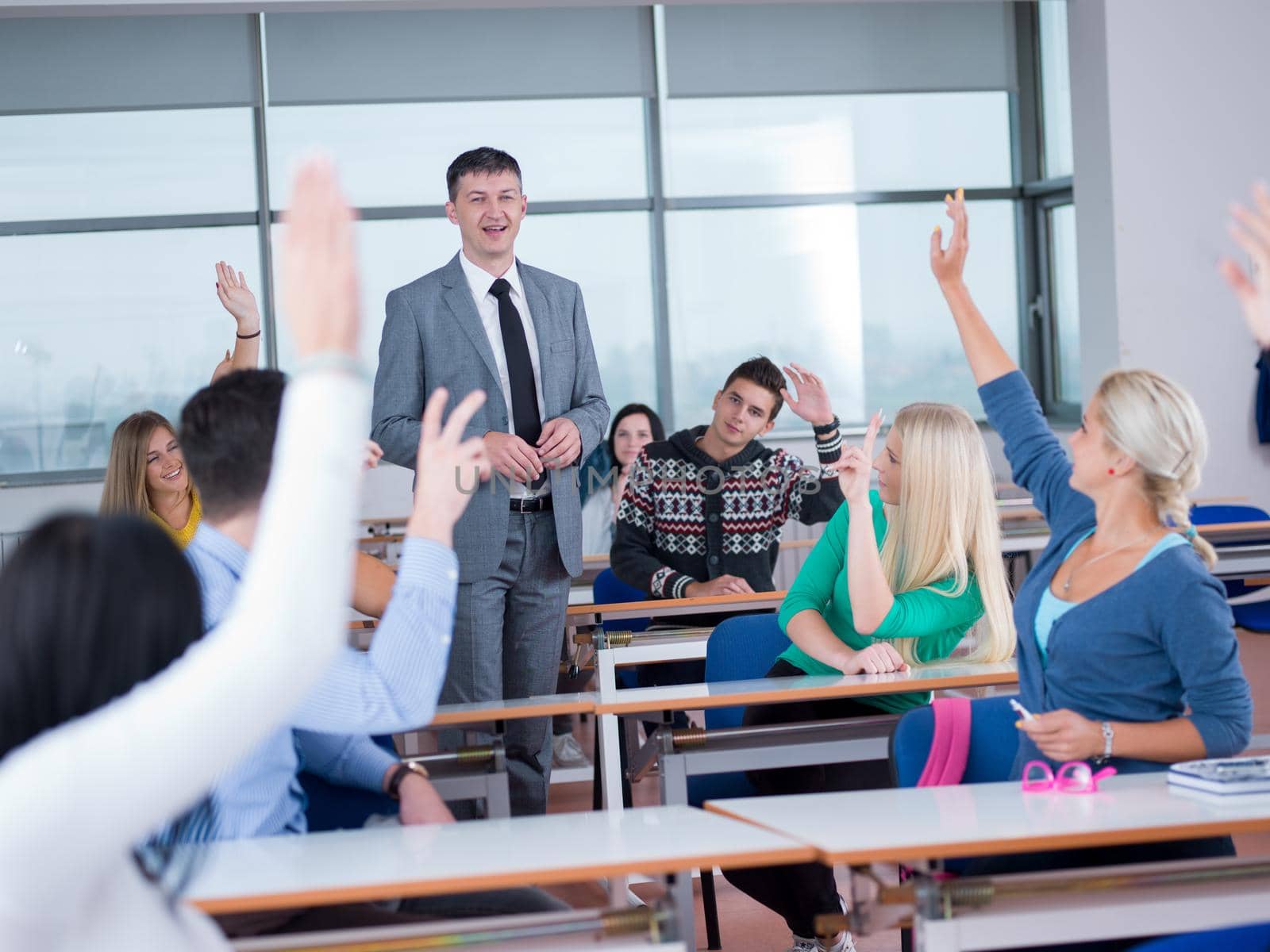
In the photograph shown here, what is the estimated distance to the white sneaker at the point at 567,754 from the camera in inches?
186

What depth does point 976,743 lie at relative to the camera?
2188 mm

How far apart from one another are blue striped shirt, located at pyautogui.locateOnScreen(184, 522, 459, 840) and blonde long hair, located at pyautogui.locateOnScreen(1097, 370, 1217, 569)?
1.01m

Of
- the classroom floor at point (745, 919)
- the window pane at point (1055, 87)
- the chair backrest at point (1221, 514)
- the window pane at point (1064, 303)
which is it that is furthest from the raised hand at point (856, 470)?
the window pane at point (1055, 87)

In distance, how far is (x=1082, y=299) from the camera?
6.57m

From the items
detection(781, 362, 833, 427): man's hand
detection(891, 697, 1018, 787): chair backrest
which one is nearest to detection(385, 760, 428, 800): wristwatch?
detection(891, 697, 1018, 787): chair backrest

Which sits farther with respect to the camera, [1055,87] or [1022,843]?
[1055,87]

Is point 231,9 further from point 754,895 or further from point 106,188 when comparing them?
point 754,895

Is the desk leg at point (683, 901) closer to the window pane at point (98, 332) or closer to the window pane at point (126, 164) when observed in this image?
the window pane at point (98, 332)

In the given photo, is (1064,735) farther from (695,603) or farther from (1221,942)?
(695,603)

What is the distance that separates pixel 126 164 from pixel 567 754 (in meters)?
4.41

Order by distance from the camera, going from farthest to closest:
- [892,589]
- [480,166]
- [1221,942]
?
[480,166] → [892,589] → [1221,942]

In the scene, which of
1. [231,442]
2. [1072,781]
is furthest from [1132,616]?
[231,442]

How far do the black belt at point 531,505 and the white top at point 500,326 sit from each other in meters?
0.17

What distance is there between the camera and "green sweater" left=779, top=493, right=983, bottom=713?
110 inches
